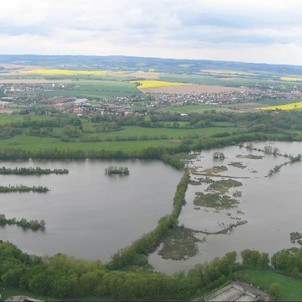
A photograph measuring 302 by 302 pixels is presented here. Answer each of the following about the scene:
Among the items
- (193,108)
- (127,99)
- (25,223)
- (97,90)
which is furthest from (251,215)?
(97,90)

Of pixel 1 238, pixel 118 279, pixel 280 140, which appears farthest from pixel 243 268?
pixel 280 140

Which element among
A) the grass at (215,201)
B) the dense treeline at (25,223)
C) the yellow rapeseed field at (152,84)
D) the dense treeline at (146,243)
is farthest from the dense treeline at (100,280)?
the yellow rapeseed field at (152,84)

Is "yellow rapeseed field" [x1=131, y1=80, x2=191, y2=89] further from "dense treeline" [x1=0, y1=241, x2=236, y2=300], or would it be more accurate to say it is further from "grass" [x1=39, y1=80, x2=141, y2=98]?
"dense treeline" [x1=0, y1=241, x2=236, y2=300]

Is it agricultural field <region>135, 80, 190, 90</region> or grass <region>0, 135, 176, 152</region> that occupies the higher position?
agricultural field <region>135, 80, 190, 90</region>

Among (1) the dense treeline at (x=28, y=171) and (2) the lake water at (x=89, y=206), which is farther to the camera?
(1) the dense treeline at (x=28, y=171)

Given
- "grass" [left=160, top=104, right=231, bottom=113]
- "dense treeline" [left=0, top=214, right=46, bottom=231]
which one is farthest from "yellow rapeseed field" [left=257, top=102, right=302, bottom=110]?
"dense treeline" [left=0, top=214, right=46, bottom=231]

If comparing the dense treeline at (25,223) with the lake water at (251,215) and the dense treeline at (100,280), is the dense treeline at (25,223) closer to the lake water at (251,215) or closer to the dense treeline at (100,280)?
the dense treeline at (100,280)

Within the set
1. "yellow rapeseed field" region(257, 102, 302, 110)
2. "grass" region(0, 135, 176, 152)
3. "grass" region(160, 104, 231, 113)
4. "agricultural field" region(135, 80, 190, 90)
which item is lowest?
"grass" region(0, 135, 176, 152)
